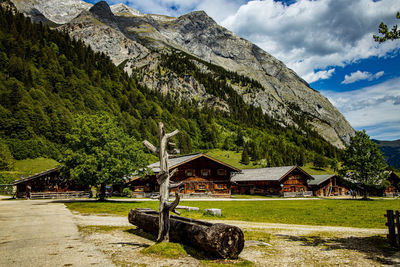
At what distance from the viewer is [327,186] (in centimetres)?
6106

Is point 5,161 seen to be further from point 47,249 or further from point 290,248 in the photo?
point 290,248

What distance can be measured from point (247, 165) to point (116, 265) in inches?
3884

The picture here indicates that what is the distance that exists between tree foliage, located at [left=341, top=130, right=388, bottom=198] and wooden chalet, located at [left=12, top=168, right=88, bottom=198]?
45878 mm

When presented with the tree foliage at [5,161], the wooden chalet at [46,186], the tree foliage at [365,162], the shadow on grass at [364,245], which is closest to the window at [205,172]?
the wooden chalet at [46,186]

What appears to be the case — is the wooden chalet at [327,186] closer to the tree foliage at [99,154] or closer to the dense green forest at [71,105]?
the dense green forest at [71,105]

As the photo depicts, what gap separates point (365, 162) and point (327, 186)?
21.9m

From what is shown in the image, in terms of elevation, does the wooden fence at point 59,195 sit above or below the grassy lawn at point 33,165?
below

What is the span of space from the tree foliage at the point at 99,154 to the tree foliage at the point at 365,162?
111 ft

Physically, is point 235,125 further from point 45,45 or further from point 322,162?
point 45,45

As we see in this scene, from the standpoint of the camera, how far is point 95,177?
30578 millimetres

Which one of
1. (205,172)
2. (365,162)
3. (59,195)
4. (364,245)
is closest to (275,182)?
(205,172)

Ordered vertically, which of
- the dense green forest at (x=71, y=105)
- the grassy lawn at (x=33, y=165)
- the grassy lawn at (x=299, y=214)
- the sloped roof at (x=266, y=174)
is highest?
the dense green forest at (x=71, y=105)

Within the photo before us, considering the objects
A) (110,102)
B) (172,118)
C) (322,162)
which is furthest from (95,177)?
(172,118)

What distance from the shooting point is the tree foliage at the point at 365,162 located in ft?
134
